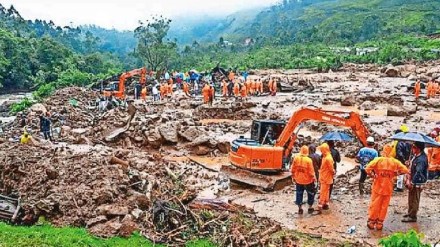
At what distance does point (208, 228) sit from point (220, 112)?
1983cm

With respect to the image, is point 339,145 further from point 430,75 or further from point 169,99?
point 430,75

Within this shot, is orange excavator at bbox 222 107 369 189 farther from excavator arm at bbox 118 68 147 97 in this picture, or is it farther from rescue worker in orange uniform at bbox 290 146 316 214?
excavator arm at bbox 118 68 147 97

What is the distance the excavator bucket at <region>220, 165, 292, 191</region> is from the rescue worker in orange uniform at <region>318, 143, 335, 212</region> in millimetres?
2363

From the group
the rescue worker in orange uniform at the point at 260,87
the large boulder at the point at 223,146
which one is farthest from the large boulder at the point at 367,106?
the large boulder at the point at 223,146

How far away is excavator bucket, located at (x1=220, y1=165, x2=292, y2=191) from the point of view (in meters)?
15.1

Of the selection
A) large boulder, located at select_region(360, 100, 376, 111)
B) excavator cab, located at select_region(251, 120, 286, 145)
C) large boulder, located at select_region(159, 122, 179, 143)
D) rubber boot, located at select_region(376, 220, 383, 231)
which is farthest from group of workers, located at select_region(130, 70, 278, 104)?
rubber boot, located at select_region(376, 220, 383, 231)

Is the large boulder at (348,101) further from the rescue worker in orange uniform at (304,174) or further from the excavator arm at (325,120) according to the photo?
the rescue worker in orange uniform at (304,174)

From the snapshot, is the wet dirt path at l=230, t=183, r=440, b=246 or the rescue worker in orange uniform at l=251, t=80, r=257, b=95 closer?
the wet dirt path at l=230, t=183, r=440, b=246

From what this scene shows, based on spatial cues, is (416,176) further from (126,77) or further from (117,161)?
(126,77)

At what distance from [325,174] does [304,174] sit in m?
0.50

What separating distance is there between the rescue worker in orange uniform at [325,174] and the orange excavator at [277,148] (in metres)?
2.21

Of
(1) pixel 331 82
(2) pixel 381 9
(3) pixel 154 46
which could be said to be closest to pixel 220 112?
(1) pixel 331 82

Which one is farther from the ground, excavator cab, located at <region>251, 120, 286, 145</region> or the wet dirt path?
excavator cab, located at <region>251, 120, 286, 145</region>

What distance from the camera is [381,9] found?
4813 inches
